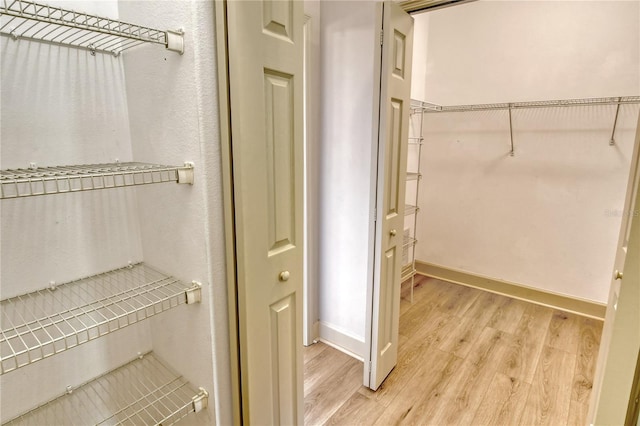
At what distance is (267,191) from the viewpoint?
1097 millimetres

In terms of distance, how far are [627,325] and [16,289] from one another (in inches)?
75.0

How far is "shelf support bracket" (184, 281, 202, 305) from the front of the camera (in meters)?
1.06

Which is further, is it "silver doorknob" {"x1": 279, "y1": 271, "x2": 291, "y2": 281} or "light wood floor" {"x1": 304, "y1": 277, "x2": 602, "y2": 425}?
"light wood floor" {"x1": 304, "y1": 277, "x2": 602, "y2": 425}

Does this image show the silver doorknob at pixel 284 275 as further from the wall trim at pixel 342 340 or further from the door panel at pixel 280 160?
the wall trim at pixel 342 340

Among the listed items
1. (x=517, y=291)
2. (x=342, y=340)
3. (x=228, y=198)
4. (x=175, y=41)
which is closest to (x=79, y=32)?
(x=175, y=41)

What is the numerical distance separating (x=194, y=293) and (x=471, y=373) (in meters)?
1.96

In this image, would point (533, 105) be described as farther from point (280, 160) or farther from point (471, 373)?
point (280, 160)

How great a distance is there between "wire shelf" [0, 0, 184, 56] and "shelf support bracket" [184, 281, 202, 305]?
693mm

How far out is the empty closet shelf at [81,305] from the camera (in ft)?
3.34

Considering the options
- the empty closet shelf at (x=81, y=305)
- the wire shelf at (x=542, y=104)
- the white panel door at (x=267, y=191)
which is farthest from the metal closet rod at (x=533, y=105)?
the empty closet shelf at (x=81, y=305)

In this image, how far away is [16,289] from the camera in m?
1.04

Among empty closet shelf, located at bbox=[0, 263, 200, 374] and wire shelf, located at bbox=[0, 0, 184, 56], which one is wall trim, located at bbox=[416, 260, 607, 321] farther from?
wire shelf, located at bbox=[0, 0, 184, 56]

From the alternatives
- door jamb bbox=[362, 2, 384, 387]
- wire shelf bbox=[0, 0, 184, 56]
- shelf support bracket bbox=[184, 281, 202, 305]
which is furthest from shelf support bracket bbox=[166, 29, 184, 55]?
door jamb bbox=[362, 2, 384, 387]

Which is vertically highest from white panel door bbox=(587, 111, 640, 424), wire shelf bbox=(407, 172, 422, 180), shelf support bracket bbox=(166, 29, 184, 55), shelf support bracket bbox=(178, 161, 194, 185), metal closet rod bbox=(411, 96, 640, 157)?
metal closet rod bbox=(411, 96, 640, 157)
